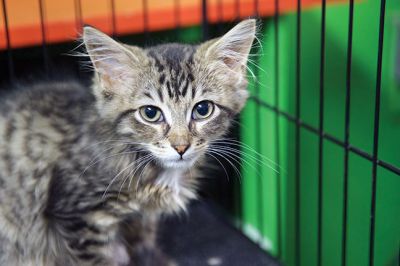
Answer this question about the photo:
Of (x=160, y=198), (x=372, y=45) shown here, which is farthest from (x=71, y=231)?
(x=372, y=45)

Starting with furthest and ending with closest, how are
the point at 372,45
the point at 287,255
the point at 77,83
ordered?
the point at 287,255 → the point at 372,45 → the point at 77,83

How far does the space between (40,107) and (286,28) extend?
3.47 ft

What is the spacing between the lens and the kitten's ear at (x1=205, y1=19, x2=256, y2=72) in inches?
45.7

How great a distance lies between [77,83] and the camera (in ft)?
4.61

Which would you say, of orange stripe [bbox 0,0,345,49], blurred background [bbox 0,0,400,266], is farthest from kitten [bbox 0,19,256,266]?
blurred background [bbox 0,0,400,266]

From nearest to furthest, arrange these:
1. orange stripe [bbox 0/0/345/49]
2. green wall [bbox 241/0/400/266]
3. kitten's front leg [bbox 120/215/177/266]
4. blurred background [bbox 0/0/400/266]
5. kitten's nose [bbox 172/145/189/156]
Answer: kitten's nose [bbox 172/145/189/156] → kitten's front leg [bbox 120/215/177/266] → orange stripe [bbox 0/0/345/49] → blurred background [bbox 0/0/400/266] → green wall [bbox 241/0/400/266]

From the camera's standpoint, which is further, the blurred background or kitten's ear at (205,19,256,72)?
the blurred background

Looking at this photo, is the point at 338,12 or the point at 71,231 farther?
the point at 338,12

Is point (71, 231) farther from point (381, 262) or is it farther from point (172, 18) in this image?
point (381, 262)

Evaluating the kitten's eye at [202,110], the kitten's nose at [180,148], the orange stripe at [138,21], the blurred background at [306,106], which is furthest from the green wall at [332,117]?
the kitten's nose at [180,148]

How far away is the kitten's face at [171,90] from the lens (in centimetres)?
112

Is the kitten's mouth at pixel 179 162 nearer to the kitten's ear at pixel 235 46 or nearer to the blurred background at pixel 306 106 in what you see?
the kitten's ear at pixel 235 46

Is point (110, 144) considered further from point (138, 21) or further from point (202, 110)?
point (138, 21)

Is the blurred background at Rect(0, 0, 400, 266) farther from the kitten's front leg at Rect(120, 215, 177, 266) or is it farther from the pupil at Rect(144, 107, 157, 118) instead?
the pupil at Rect(144, 107, 157, 118)
